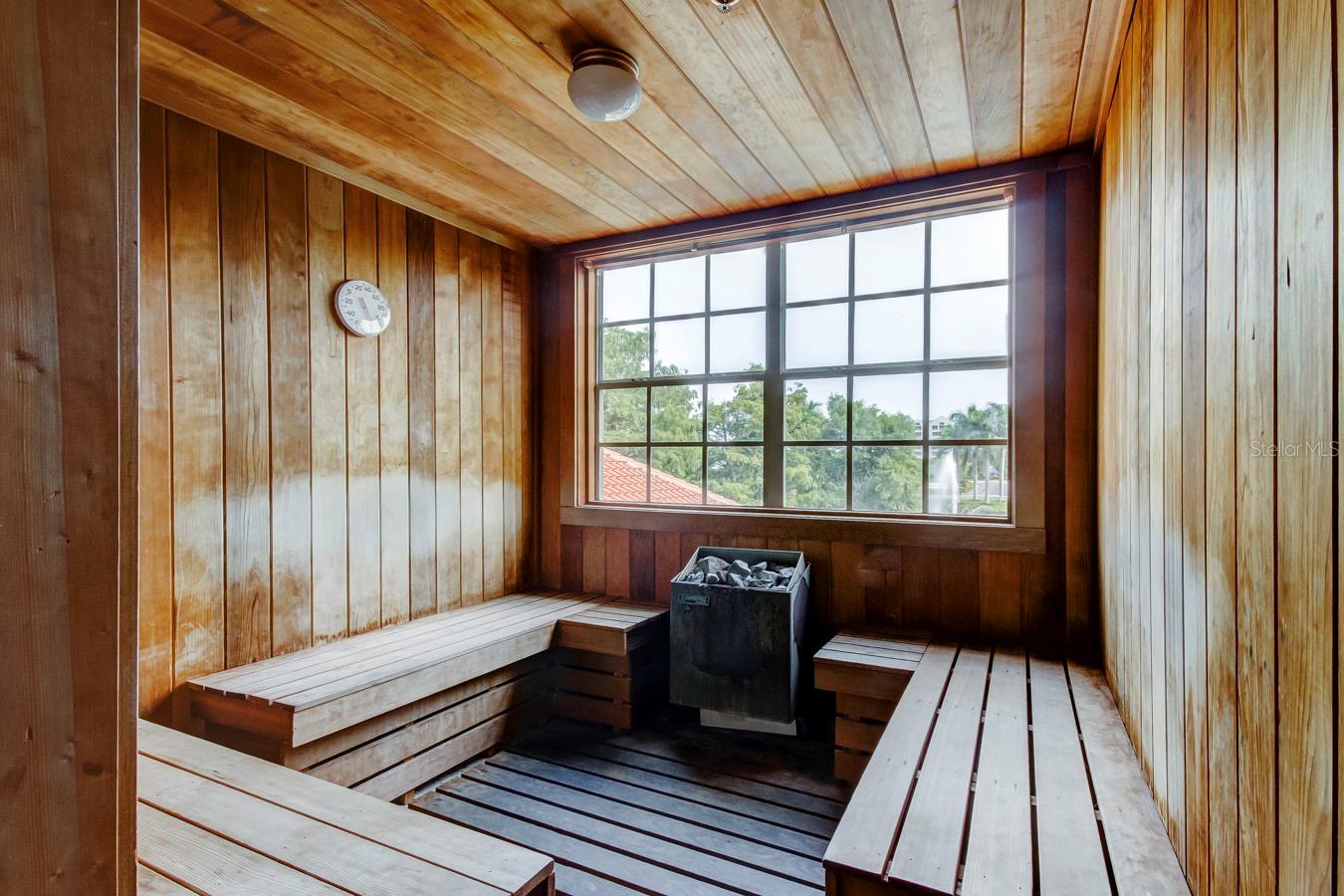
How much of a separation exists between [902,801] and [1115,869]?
38 centimetres

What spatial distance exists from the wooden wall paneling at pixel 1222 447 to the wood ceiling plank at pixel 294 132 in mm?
2424

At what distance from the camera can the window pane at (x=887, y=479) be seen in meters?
2.83

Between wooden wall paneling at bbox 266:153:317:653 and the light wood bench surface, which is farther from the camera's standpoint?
wooden wall paneling at bbox 266:153:317:653

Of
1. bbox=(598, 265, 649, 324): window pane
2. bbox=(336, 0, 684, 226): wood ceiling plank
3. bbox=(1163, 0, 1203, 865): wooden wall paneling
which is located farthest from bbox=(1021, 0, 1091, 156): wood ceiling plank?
bbox=(598, 265, 649, 324): window pane

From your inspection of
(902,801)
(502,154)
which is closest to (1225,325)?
(902,801)

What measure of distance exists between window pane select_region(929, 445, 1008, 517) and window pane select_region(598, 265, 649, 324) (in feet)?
5.46

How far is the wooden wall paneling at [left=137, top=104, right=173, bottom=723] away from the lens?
2.06 m

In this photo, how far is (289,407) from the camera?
2488 mm

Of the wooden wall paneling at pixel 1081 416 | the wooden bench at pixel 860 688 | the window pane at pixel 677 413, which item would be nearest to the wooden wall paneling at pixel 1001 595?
the wooden wall paneling at pixel 1081 416

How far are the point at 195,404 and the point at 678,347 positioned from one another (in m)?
2.05

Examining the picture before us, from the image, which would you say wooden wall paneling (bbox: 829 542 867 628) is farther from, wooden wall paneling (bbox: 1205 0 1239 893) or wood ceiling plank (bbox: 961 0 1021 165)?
wooden wall paneling (bbox: 1205 0 1239 893)

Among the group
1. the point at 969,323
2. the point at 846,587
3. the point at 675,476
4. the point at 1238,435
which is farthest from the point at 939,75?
the point at 675,476

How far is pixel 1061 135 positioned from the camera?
238 centimetres

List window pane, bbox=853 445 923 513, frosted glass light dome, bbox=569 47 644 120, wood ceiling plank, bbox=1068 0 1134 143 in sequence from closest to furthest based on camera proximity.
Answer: wood ceiling plank, bbox=1068 0 1134 143
frosted glass light dome, bbox=569 47 644 120
window pane, bbox=853 445 923 513
